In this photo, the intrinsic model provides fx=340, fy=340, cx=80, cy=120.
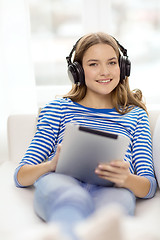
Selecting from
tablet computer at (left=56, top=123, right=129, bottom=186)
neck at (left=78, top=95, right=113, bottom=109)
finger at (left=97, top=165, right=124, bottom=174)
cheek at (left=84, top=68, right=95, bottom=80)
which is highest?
cheek at (left=84, top=68, right=95, bottom=80)

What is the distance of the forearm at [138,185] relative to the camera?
3.81ft

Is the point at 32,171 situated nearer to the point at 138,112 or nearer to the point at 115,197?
the point at 115,197

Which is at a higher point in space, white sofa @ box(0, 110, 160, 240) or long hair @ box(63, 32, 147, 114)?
long hair @ box(63, 32, 147, 114)

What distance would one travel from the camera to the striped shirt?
4.33 feet

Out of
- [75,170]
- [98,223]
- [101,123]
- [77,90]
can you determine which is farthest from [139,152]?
[98,223]

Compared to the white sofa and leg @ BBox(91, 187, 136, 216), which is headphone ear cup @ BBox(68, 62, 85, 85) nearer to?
the white sofa

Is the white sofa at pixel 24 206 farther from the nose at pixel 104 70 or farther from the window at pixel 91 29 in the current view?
the window at pixel 91 29

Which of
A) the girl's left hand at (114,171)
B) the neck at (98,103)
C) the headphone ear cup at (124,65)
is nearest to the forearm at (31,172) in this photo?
the girl's left hand at (114,171)

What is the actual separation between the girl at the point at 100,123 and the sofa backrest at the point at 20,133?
152 millimetres

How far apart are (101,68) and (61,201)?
0.65 metres

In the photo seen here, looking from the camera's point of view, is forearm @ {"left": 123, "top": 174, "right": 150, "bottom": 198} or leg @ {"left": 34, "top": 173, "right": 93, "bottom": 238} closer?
leg @ {"left": 34, "top": 173, "right": 93, "bottom": 238}

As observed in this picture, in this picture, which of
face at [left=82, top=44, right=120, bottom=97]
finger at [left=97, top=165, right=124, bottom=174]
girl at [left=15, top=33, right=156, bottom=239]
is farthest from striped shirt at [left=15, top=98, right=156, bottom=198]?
finger at [left=97, top=165, right=124, bottom=174]

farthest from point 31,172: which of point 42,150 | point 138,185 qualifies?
point 138,185

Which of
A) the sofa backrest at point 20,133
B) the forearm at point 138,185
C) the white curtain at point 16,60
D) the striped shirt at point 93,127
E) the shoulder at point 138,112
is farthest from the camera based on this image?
the white curtain at point 16,60
